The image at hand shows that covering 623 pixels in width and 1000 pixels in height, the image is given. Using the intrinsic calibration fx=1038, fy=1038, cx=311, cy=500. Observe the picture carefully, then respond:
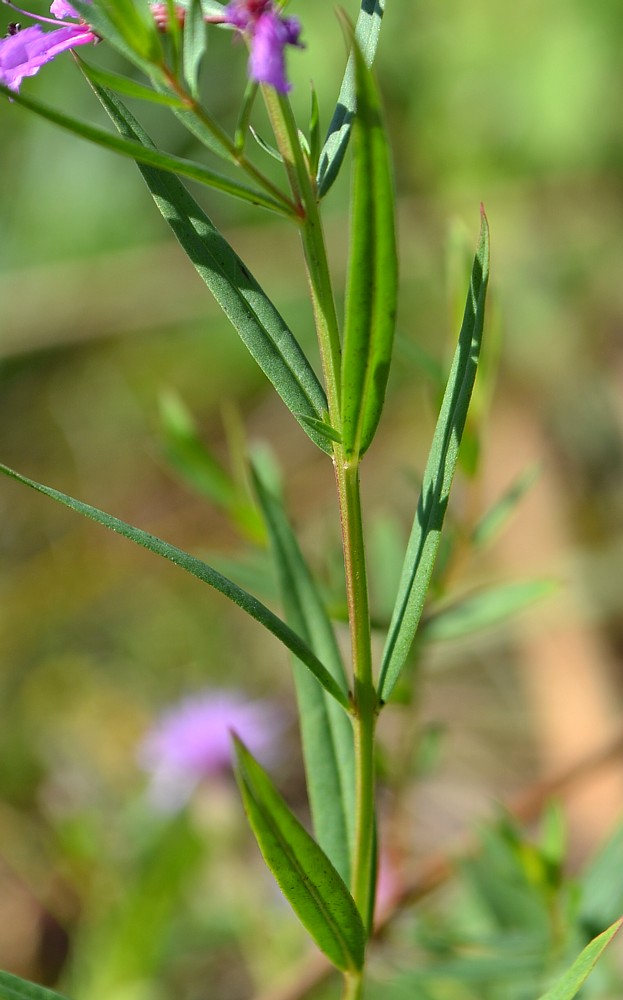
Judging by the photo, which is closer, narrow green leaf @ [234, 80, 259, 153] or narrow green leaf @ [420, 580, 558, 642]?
narrow green leaf @ [234, 80, 259, 153]

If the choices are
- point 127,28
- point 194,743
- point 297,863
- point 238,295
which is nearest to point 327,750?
point 297,863

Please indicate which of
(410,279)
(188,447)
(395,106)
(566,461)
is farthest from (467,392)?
(395,106)

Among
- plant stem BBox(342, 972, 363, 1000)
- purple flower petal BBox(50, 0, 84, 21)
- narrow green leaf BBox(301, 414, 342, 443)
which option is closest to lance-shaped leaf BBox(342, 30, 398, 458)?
narrow green leaf BBox(301, 414, 342, 443)

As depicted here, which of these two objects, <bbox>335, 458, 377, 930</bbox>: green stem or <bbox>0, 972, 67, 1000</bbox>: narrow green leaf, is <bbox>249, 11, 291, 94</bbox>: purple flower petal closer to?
<bbox>335, 458, 377, 930</bbox>: green stem

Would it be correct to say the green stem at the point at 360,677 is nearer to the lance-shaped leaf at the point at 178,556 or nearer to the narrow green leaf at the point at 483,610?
the lance-shaped leaf at the point at 178,556

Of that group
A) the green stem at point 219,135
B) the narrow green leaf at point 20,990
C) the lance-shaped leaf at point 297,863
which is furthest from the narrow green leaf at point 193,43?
the narrow green leaf at point 20,990

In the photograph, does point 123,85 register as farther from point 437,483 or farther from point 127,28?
point 437,483
